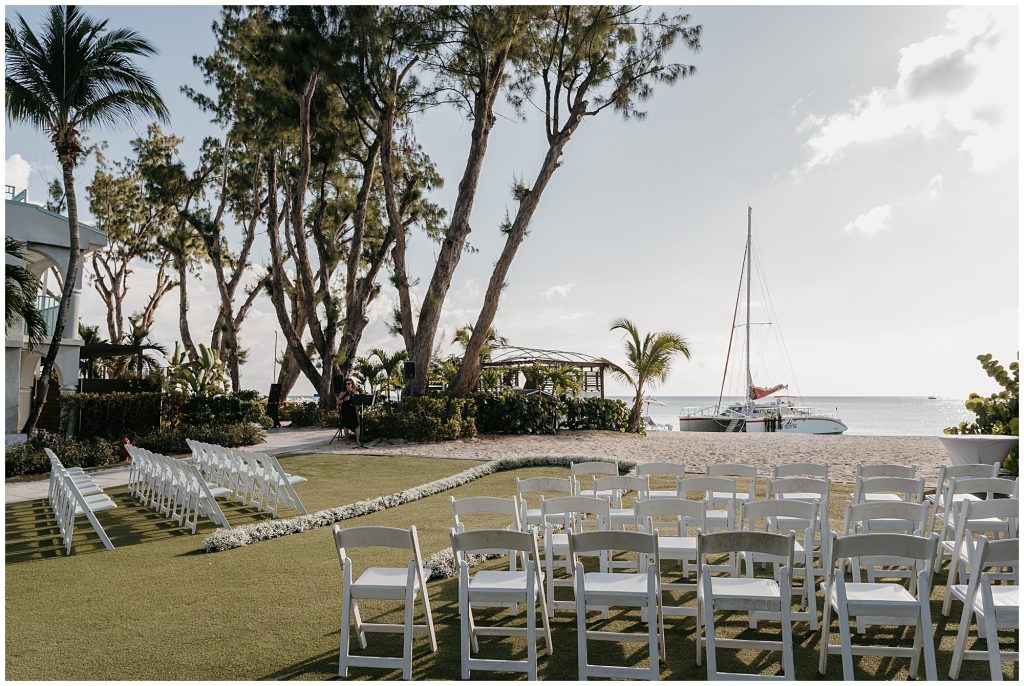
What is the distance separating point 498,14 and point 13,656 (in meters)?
16.8

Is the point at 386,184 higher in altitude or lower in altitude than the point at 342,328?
higher

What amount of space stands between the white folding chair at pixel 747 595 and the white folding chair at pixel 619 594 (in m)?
0.27

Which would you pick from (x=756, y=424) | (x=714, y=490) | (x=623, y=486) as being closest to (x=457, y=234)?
(x=623, y=486)

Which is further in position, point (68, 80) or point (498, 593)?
point (68, 80)

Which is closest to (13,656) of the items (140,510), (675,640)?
(675,640)

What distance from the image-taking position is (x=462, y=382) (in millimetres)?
18891

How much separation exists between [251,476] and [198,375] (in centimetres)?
1370

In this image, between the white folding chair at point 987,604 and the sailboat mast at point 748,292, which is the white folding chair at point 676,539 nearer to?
the white folding chair at point 987,604

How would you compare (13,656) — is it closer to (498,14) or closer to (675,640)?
(675,640)

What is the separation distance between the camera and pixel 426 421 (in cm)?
A: 1711

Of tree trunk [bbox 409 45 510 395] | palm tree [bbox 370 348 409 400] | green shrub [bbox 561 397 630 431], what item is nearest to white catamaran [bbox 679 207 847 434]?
green shrub [bbox 561 397 630 431]

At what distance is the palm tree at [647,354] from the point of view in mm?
20516

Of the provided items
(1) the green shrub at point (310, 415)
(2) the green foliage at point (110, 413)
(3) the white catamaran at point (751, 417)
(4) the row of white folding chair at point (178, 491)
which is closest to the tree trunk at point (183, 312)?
(1) the green shrub at point (310, 415)

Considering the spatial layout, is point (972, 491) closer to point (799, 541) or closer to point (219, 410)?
point (799, 541)
